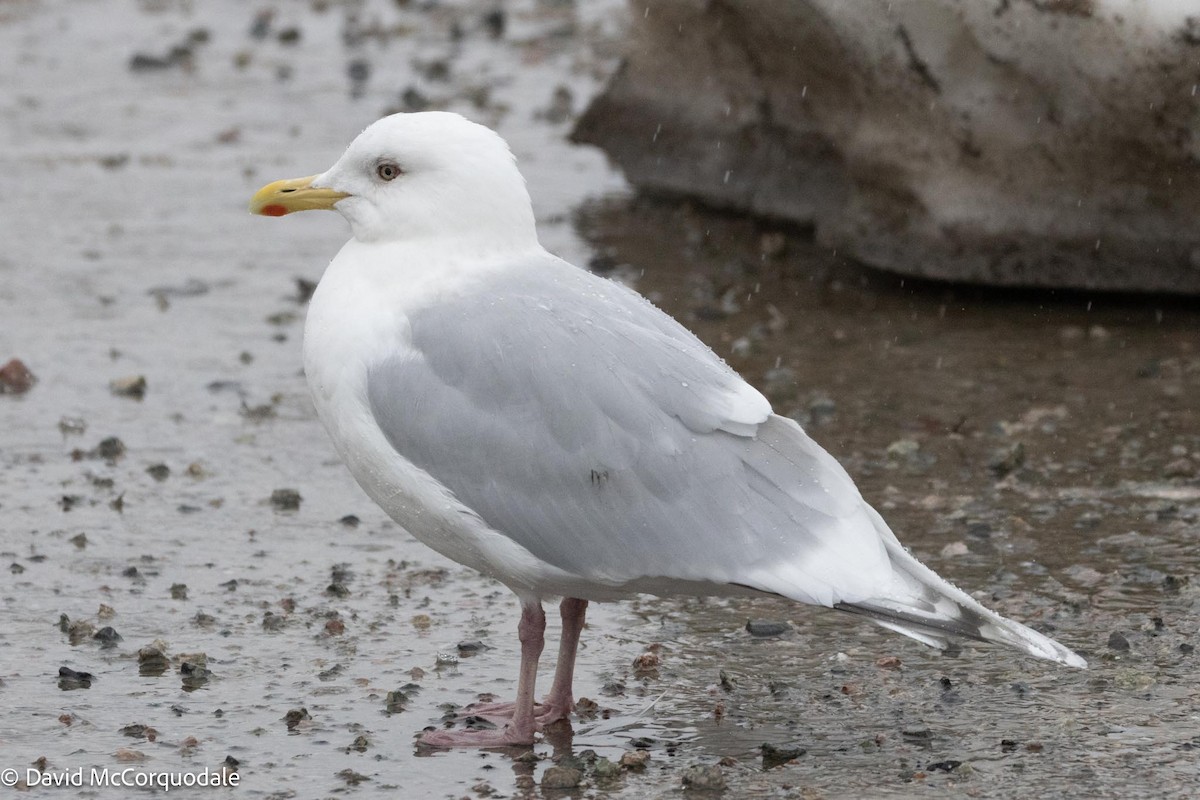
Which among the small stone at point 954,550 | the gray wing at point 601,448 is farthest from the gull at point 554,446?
the small stone at point 954,550

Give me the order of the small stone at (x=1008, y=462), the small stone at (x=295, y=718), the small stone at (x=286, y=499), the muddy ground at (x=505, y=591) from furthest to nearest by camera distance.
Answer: the small stone at (x=1008, y=462), the small stone at (x=286, y=499), the small stone at (x=295, y=718), the muddy ground at (x=505, y=591)

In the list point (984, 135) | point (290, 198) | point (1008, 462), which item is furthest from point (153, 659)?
point (984, 135)

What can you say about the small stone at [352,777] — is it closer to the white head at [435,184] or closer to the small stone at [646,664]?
the small stone at [646,664]

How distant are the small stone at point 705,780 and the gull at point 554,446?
474 mm

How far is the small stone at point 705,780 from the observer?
185 inches

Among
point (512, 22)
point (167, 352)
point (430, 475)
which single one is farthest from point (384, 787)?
point (512, 22)

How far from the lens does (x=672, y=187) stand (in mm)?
10688

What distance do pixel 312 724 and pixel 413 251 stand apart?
4.38 ft

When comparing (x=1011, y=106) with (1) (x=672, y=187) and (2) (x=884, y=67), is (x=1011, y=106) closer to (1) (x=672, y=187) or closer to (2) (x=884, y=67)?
(2) (x=884, y=67)

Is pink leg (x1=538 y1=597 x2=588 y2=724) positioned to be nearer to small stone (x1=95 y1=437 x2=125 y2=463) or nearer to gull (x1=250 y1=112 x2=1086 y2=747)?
gull (x1=250 y1=112 x2=1086 y2=747)

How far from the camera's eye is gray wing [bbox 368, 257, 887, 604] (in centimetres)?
487

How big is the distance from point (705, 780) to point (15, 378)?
14.6 feet

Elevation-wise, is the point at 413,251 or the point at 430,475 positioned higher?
the point at 413,251

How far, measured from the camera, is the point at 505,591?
6191 mm
